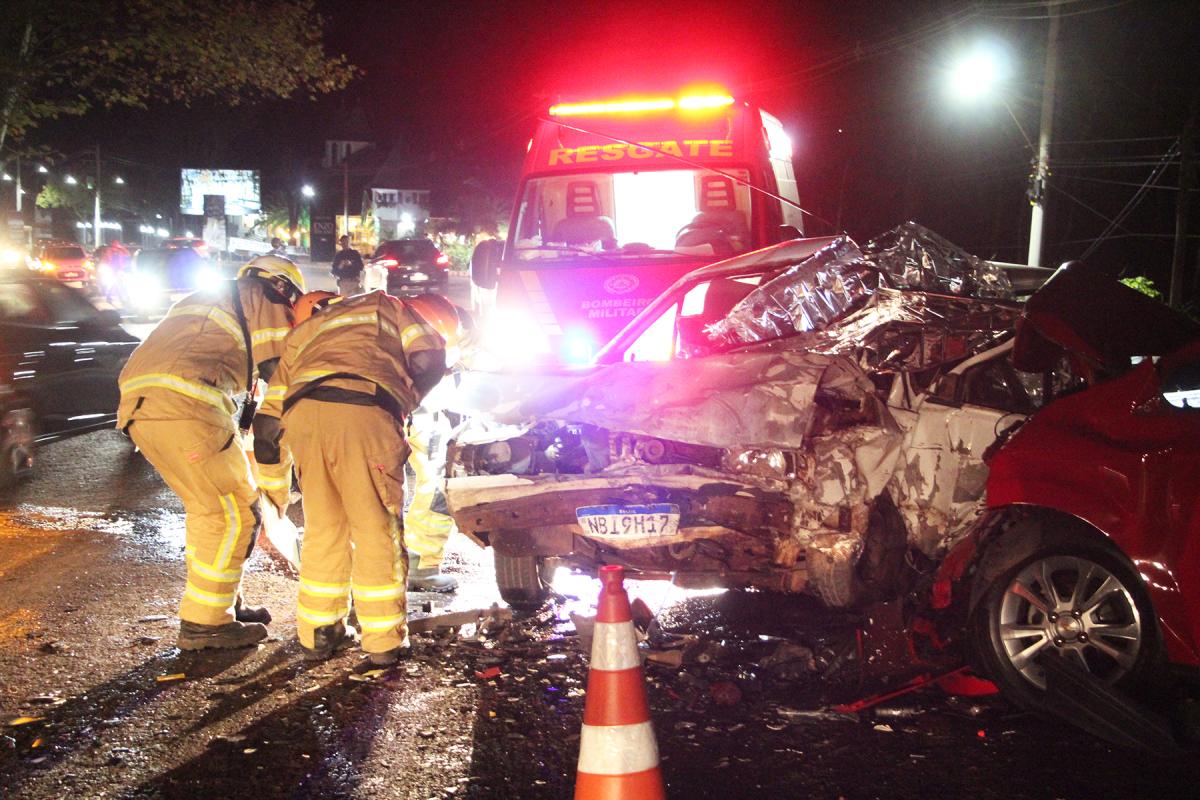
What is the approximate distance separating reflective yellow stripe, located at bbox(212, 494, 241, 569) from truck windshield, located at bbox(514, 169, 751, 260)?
3.45 metres

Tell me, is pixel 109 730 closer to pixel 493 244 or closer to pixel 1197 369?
pixel 1197 369

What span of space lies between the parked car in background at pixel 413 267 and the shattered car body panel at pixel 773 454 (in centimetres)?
2051

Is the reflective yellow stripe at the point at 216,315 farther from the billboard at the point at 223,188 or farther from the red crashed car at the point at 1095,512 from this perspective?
the billboard at the point at 223,188

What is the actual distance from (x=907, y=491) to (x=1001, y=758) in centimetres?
108

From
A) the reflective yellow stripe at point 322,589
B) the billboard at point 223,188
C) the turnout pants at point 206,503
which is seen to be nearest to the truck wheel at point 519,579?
the reflective yellow stripe at point 322,589

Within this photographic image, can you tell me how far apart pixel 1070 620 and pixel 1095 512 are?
1.34 ft

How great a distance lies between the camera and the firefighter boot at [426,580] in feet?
18.0

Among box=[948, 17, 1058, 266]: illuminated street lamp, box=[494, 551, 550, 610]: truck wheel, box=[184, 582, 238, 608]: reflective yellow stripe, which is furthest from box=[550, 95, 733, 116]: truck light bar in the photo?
box=[948, 17, 1058, 266]: illuminated street lamp

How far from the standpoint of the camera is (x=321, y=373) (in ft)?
14.3

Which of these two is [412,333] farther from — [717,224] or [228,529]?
[717,224]

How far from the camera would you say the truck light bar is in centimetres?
773

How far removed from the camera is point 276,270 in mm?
5047

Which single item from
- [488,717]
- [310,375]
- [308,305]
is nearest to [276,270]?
[308,305]

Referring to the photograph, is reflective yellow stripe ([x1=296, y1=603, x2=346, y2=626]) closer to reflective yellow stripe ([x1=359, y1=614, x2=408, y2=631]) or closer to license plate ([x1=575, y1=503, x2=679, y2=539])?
reflective yellow stripe ([x1=359, y1=614, x2=408, y2=631])
